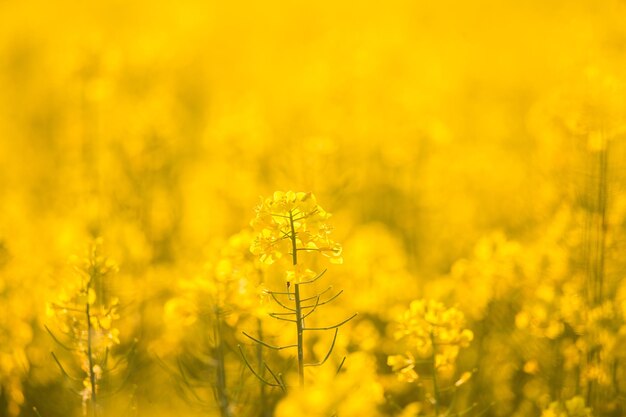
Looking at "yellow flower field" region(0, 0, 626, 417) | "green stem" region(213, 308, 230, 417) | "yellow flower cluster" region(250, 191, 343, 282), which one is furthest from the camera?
"yellow flower field" region(0, 0, 626, 417)

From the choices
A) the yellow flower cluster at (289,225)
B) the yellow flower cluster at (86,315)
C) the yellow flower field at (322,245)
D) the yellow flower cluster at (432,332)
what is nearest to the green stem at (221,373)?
the yellow flower field at (322,245)

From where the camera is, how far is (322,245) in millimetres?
2660

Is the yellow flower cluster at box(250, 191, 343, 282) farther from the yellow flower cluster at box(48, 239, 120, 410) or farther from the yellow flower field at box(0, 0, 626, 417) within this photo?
the yellow flower cluster at box(48, 239, 120, 410)

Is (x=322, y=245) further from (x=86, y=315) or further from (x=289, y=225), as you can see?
(x=86, y=315)

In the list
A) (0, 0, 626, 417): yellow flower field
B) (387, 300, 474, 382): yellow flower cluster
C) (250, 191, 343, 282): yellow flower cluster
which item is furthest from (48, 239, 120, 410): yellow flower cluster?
(387, 300, 474, 382): yellow flower cluster

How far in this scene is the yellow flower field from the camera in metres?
3.04

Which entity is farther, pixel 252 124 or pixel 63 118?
pixel 63 118

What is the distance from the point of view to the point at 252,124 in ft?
20.4

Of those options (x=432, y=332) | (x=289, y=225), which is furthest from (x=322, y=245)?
(x=432, y=332)

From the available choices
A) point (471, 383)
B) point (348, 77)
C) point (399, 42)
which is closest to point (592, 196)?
point (471, 383)

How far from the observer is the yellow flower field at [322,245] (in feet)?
9.98

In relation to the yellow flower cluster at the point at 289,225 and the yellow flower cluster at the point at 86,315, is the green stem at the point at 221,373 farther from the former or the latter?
the yellow flower cluster at the point at 289,225

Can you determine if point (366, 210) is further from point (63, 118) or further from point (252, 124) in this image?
point (63, 118)

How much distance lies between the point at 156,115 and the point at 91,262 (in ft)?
10.1
